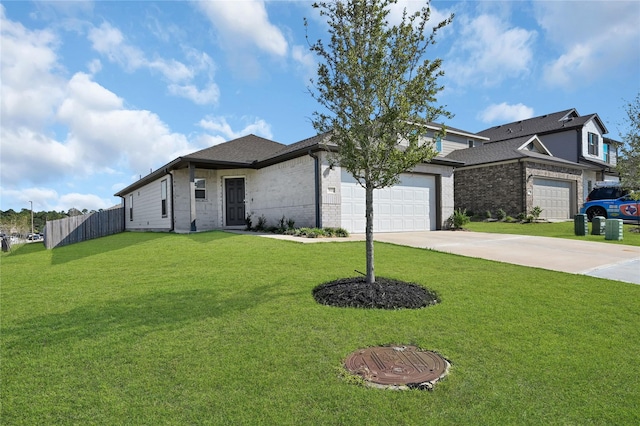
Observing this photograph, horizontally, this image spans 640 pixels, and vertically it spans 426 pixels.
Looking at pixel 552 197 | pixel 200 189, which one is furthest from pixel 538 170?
pixel 200 189

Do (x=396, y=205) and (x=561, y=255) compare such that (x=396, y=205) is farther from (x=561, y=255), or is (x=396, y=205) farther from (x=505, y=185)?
(x=505, y=185)

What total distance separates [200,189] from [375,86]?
1308cm

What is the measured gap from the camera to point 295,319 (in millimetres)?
3975

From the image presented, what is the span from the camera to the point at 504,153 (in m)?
21.9

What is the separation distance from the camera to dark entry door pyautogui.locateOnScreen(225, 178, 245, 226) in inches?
656

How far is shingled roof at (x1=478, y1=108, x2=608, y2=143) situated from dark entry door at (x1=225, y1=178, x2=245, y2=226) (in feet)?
75.3

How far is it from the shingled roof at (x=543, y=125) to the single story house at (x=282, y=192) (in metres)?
16.3

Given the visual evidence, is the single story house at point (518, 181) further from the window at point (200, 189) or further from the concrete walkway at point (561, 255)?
the window at point (200, 189)

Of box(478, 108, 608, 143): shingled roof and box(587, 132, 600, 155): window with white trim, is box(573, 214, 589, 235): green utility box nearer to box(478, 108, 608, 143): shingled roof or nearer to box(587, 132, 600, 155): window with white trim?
box(478, 108, 608, 143): shingled roof

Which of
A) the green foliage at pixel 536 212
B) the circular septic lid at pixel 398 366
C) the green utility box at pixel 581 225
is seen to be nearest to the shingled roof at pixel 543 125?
the green foliage at pixel 536 212

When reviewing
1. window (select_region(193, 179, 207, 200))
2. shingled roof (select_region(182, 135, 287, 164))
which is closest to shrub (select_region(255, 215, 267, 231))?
shingled roof (select_region(182, 135, 287, 164))

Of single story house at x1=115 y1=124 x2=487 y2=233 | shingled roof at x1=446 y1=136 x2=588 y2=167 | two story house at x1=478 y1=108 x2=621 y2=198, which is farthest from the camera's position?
two story house at x1=478 y1=108 x2=621 y2=198

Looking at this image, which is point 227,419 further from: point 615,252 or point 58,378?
point 615,252

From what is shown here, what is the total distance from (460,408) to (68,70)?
12.2 meters
